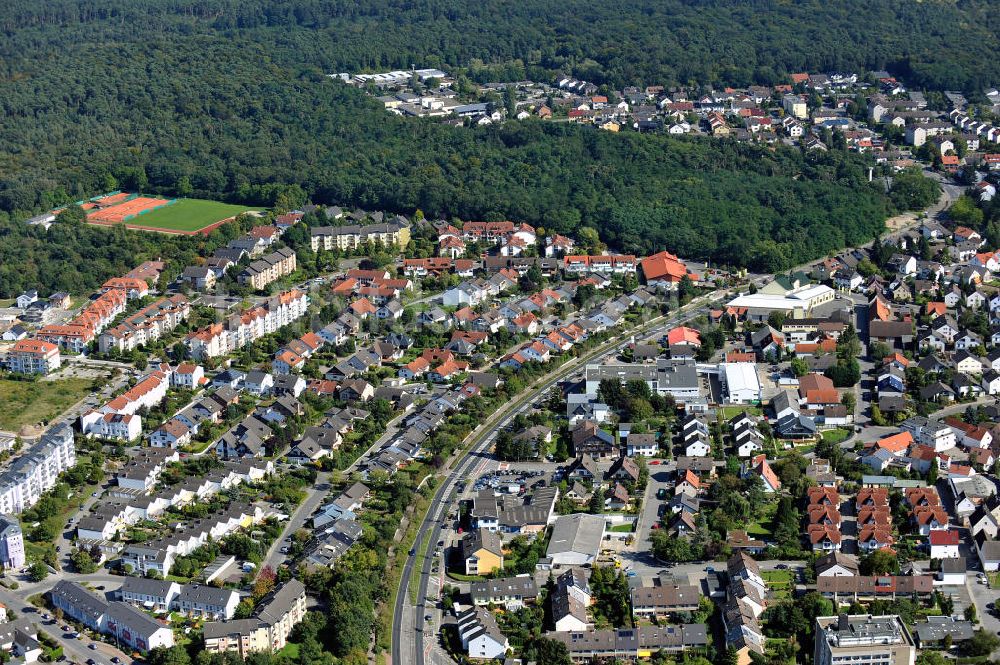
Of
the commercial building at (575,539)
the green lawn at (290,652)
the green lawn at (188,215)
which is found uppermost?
the commercial building at (575,539)

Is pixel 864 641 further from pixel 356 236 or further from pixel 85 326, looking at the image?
pixel 356 236

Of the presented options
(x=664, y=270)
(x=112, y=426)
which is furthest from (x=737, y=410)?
(x=112, y=426)

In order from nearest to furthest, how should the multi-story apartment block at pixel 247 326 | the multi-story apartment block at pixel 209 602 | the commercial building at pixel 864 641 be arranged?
1. the commercial building at pixel 864 641
2. the multi-story apartment block at pixel 209 602
3. the multi-story apartment block at pixel 247 326

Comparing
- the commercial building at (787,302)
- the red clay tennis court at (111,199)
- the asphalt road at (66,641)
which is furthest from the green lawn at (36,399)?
the commercial building at (787,302)

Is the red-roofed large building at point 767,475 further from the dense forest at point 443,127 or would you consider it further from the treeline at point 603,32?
the treeline at point 603,32

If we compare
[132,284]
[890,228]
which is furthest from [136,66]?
[890,228]

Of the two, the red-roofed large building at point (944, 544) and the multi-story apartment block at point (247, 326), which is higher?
the red-roofed large building at point (944, 544)
